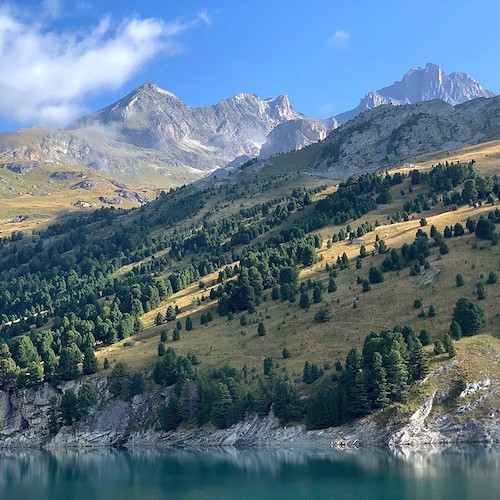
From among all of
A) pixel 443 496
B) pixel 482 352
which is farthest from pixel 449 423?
pixel 443 496

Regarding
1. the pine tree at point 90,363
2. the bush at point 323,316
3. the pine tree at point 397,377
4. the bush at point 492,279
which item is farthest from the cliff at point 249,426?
the bush at point 492,279

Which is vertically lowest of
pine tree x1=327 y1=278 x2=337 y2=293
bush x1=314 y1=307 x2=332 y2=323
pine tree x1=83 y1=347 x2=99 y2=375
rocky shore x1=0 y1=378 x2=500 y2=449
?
rocky shore x1=0 y1=378 x2=500 y2=449

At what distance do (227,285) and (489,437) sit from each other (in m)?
84.5

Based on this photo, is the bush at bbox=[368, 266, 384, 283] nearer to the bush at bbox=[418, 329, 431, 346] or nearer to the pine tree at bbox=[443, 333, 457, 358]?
the bush at bbox=[418, 329, 431, 346]

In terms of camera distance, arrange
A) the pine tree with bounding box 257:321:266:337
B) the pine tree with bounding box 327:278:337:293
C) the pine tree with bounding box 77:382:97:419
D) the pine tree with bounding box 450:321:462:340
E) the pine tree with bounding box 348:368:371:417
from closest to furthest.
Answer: the pine tree with bounding box 348:368:371:417 < the pine tree with bounding box 450:321:462:340 < the pine tree with bounding box 77:382:97:419 < the pine tree with bounding box 257:321:266:337 < the pine tree with bounding box 327:278:337:293

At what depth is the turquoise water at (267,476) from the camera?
71.4 metres

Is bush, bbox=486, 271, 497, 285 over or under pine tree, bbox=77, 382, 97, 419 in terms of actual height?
over

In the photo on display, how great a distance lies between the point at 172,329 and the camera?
156 metres

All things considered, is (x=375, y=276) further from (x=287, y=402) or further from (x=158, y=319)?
(x=158, y=319)

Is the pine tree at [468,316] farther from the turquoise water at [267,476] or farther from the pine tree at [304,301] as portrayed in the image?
the pine tree at [304,301]

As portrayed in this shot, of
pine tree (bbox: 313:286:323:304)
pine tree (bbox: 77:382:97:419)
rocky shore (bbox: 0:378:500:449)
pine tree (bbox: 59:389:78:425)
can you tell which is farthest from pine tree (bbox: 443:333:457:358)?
pine tree (bbox: 59:389:78:425)

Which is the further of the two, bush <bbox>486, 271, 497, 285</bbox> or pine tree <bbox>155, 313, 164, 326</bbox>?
pine tree <bbox>155, 313, 164, 326</bbox>

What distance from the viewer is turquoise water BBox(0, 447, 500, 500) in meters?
71.4

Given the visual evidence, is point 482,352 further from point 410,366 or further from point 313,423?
point 313,423
